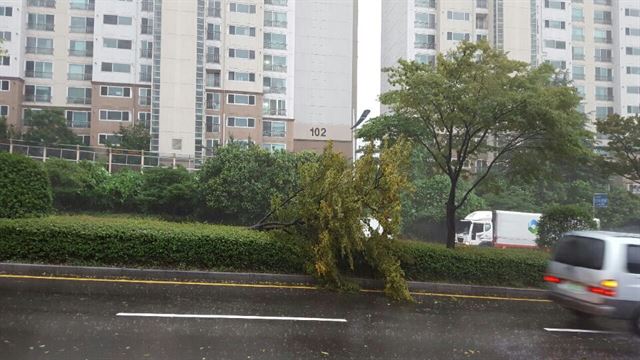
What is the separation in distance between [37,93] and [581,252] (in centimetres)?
6258

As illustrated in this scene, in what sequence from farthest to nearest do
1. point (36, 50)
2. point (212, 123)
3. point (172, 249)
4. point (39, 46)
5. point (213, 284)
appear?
point (212, 123) < point (39, 46) < point (36, 50) < point (172, 249) < point (213, 284)

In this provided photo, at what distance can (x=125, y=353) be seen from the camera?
5.91 m

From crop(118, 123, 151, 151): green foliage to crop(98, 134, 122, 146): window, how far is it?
19.9 inches

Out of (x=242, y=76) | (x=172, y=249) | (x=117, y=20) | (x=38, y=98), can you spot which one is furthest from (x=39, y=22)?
(x=172, y=249)

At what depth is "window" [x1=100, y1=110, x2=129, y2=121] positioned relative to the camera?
2277 inches

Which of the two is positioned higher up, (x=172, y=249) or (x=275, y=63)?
(x=275, y=63)

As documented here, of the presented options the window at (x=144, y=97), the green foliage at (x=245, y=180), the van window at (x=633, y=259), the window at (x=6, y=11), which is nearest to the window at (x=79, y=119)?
the window at (x=144, y=97)

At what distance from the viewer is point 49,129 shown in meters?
52.9

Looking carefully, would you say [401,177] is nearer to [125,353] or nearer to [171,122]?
[125,353]

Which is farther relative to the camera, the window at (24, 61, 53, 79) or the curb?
the window at (24, 61, 53, 79)

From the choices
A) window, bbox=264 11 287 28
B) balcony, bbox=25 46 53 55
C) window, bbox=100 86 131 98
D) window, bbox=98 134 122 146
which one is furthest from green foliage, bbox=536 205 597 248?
balcony, bbox=25 46 53 55

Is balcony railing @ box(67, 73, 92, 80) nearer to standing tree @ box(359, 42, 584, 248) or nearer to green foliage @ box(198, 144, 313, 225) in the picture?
green foliage @ box(198, 144, 313, 225)

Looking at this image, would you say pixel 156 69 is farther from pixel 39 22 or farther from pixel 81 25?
pixel 39 22

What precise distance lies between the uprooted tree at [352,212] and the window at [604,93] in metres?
73.4
